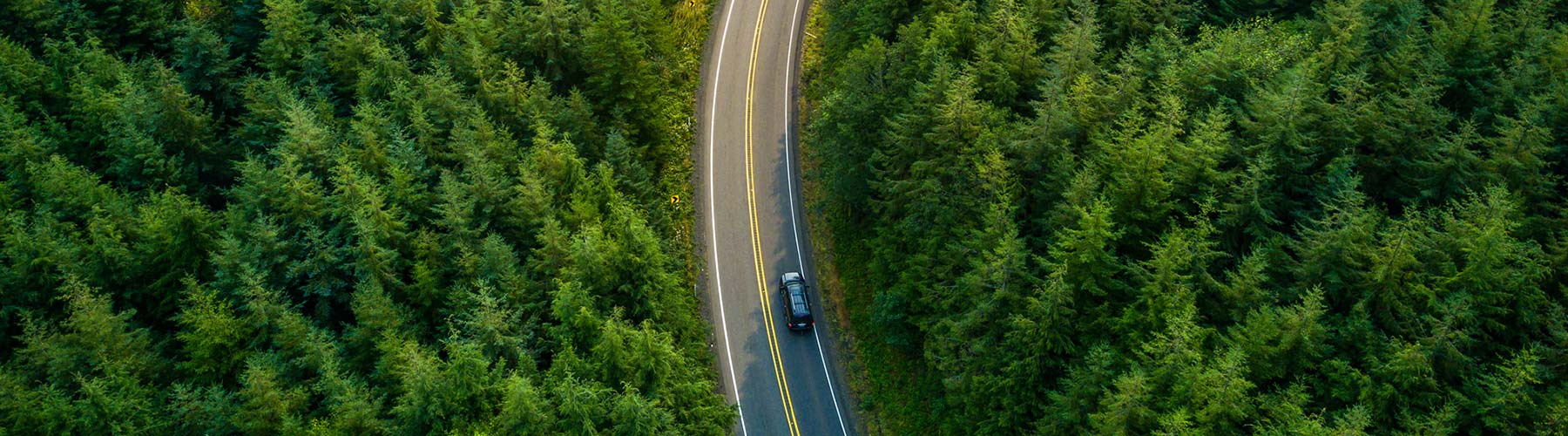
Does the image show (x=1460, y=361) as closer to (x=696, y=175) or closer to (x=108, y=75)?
(x=696, y=175)

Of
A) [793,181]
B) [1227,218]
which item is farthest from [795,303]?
[1227,218]

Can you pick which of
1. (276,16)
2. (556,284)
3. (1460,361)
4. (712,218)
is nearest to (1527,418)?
(1460,361)

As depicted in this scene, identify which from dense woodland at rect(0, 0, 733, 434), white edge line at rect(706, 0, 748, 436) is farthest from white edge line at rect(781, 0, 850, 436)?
dense woodland at rect(0, 0, 733, 434)

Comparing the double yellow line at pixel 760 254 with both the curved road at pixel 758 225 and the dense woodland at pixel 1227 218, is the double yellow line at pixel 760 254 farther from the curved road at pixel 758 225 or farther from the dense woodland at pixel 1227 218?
the dense woodland at pixel 1227 218

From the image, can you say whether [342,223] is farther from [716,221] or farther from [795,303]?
[795,303]

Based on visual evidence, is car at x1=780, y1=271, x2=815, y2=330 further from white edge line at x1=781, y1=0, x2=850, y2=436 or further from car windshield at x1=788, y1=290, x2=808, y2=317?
white edge line at x1=781, y1=0, x2=850, y2=436
